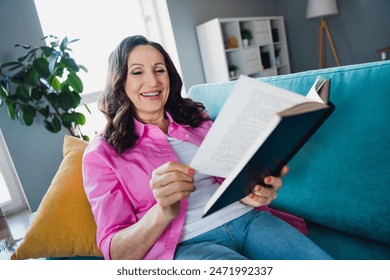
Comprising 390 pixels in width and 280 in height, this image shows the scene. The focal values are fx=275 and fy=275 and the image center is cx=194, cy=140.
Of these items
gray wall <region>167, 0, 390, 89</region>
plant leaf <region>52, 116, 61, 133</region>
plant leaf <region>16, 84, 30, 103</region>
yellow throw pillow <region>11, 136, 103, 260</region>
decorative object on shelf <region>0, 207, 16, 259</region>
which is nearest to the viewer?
yellow throw pillow <region>11, 136, 103, 260</region>

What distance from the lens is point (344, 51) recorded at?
13.0 ft

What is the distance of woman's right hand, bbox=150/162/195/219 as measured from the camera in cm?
56

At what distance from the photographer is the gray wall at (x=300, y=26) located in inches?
129

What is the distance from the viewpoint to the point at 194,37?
3.36 meters

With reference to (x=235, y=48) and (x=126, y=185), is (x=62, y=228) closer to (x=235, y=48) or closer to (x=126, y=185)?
(x=126, y=185)

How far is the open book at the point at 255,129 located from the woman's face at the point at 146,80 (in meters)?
0.48

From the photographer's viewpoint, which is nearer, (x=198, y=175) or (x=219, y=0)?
(x=198, y=175)

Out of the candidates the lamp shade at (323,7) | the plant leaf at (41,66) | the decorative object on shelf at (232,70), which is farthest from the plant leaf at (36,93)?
the lamp shade at (323,7)

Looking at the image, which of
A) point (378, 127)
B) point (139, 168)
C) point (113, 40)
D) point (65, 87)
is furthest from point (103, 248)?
point (113, 40)

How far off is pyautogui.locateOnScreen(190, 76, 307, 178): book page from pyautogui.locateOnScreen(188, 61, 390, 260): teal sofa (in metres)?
0.46

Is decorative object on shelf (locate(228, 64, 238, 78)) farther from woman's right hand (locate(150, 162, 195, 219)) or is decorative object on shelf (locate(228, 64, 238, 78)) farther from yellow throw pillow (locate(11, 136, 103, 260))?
woman's right hand (locate(150, 162, 195, 219))

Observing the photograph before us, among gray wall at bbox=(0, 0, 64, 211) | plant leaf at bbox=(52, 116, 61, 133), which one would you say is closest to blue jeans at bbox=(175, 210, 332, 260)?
plant leaf at bbox=(52, 116, 61, 133)
